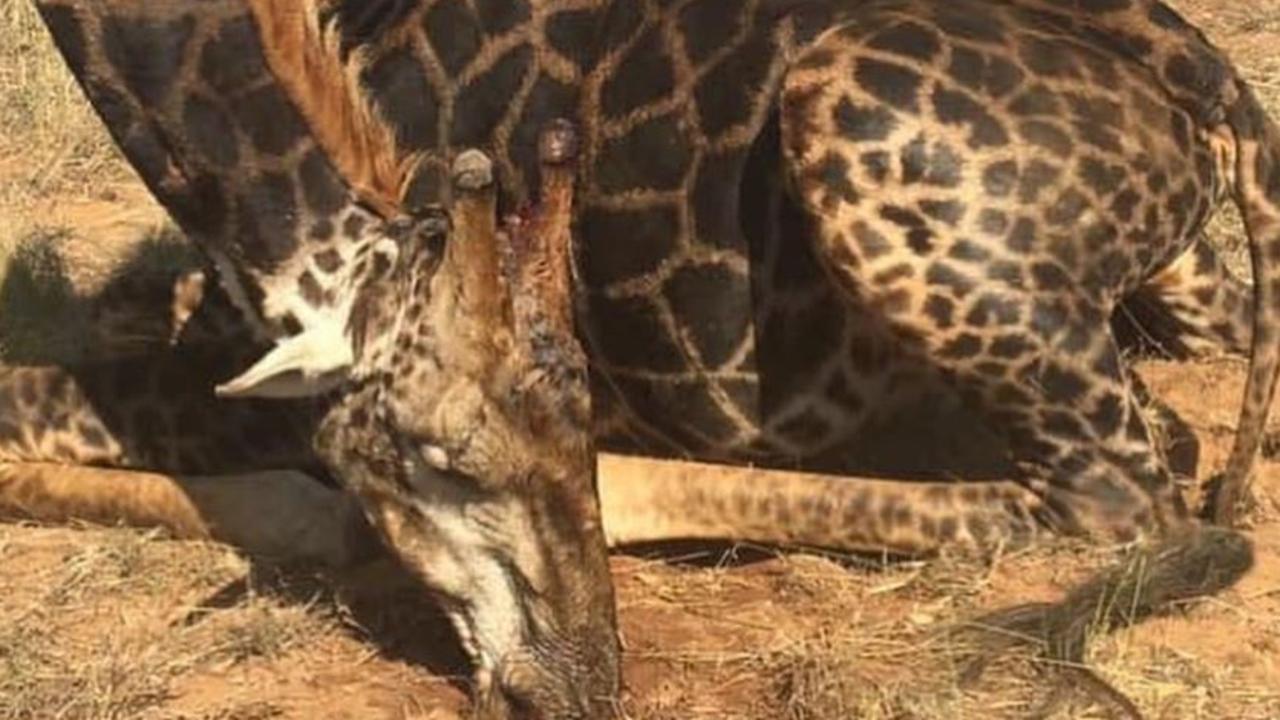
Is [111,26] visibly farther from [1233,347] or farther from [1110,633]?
[1233,347]

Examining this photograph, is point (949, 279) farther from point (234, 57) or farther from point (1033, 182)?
point (234, 57)

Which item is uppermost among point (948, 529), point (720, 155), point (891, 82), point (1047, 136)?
point (891, 82)

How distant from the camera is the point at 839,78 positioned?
566 cm

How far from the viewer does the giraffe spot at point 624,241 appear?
598cm

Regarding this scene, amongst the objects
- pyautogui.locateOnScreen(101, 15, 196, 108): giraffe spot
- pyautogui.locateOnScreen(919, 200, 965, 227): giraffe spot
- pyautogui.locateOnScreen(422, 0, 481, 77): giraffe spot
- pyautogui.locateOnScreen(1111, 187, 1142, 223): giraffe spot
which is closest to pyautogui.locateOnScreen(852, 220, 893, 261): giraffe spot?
pyautogui.locateOnScreen(919, 200, 965, 227): giraffe spot

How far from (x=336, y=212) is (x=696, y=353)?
113 centimetres

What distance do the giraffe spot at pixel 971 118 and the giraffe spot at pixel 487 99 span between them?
105cm

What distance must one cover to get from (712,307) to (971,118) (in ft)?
2.59

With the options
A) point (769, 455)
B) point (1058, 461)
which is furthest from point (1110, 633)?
point (769, 455)

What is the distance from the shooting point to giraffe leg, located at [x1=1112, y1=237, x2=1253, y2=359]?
6789mm

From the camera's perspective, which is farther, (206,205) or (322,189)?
(206,205)

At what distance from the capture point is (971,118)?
5.63m

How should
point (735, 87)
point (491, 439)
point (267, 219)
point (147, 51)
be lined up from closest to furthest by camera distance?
1. point (491, 439)
2. point (267, 219)
3. point (147, 51)
4. point (735, 87)

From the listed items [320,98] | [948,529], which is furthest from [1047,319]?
[320,98]
